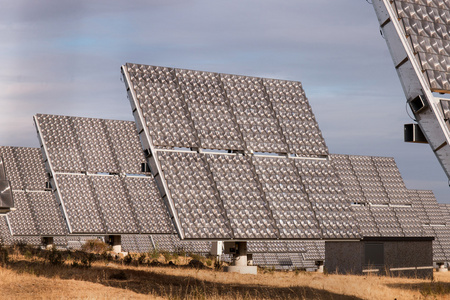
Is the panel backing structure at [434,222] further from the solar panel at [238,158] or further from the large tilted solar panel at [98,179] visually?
the solar panel at [238,158]

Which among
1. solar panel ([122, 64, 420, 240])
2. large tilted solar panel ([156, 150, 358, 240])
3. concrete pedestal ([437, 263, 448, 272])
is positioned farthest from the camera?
concrete pedestal ([437, 263, 448, 272])

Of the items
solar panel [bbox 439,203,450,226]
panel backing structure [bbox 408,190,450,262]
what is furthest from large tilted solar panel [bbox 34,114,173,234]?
solar panel [bbox 439,203,450,226]

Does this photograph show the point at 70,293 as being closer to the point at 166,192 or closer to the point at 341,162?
the point at 166,192

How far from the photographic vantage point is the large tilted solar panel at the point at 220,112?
21703 mm

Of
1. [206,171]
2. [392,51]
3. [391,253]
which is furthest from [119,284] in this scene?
[391,253]

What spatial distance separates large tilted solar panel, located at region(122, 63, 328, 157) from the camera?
854 inches

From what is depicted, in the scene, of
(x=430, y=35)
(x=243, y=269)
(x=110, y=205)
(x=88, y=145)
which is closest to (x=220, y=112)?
(x=243, y=269)

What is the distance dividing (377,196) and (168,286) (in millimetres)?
21055

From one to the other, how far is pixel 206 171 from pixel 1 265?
7.22 meters

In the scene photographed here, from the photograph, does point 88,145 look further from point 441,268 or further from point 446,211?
point 446,211

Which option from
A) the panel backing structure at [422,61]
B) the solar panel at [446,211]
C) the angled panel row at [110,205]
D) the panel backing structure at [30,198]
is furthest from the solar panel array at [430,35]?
the solar panel at [446,211]

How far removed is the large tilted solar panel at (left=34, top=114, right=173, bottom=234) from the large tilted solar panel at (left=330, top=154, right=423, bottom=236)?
34.5 ft

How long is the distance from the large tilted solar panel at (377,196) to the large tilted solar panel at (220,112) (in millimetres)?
9260

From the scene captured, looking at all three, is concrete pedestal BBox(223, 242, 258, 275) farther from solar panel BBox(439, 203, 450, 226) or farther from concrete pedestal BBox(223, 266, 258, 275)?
solar panel BBox(439, 203, 450, 226)
